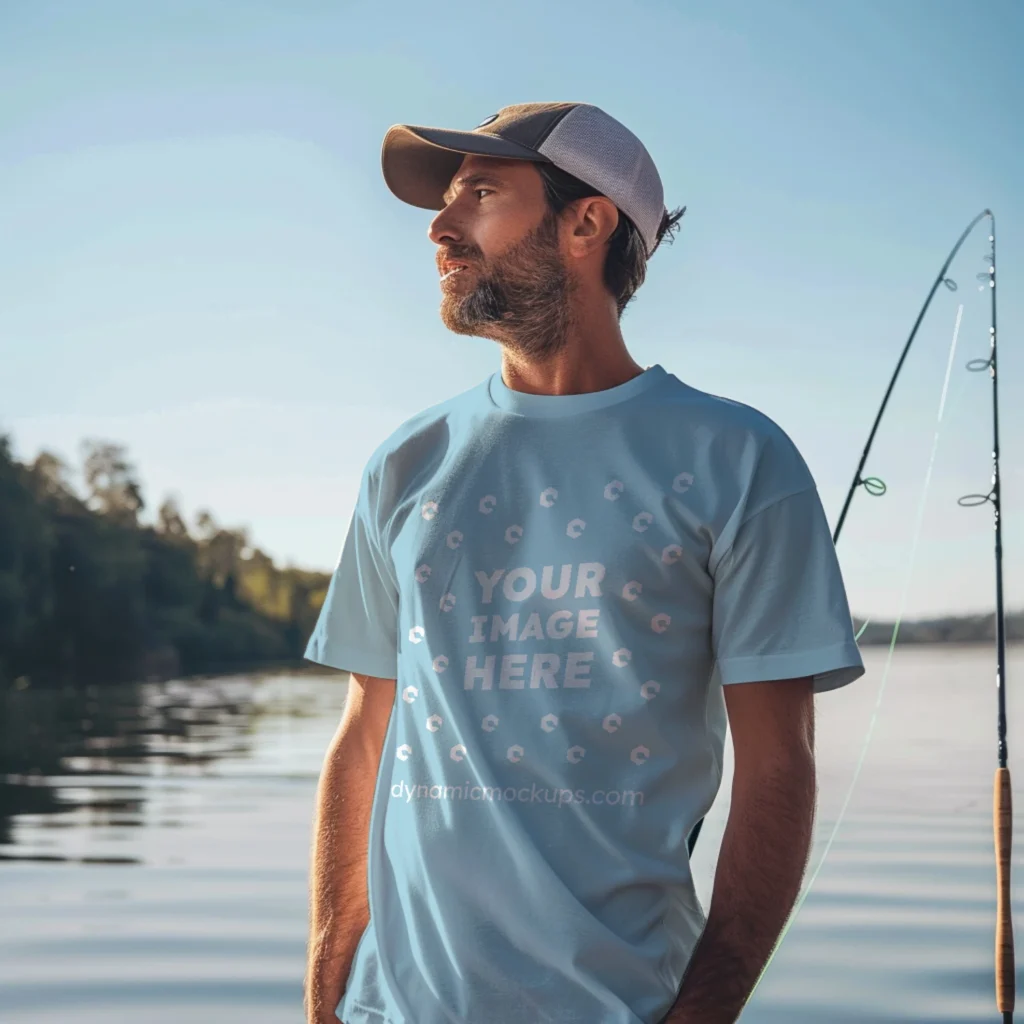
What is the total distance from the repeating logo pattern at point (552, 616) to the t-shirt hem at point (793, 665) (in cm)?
Answer: 7

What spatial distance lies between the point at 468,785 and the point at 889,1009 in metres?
Result: 5.74

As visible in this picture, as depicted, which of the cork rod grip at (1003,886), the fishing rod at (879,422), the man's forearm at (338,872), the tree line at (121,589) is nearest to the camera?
the man's forearm at (338,872)

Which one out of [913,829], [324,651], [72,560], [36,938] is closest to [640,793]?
[324,651]

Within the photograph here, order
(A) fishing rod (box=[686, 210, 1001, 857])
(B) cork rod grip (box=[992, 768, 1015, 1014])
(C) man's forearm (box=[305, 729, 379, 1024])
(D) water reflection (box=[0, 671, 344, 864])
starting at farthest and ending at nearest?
(D) water reflection (box=[0, 671, 344, 864]), (B) cork rod grip (box=[992, 768, 1015, 1014]), (A) fishing rod (box=[686, 210, 1001, 857]), (C) man's forearm (box=[305, 729, 379, 1024])

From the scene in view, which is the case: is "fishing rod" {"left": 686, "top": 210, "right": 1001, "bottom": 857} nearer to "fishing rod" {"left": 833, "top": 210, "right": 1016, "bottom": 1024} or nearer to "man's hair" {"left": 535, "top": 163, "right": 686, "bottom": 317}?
"fishing rod" {"left": 833, "top": 210, "right": 1016, "bottom": 1024}

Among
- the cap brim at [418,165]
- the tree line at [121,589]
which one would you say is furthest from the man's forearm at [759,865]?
→ the tree line at [121,589]

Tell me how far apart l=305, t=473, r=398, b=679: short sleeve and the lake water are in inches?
17.2

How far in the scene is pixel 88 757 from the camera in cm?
1950

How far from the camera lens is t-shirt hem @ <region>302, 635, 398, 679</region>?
1737mm

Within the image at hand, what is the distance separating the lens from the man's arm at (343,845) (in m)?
1.64

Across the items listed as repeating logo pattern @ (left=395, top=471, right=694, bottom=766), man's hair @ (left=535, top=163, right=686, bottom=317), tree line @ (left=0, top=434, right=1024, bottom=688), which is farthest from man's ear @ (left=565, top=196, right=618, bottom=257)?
tree line @ (left=0, top=434, right=1024, bottom=688)

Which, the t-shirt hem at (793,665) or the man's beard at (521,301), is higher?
the man's beard at (521,301)

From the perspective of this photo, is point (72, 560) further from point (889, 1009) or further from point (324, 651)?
point (324, 651)

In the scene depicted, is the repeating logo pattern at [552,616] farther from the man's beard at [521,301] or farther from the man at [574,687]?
the man's beard at [521,301]
